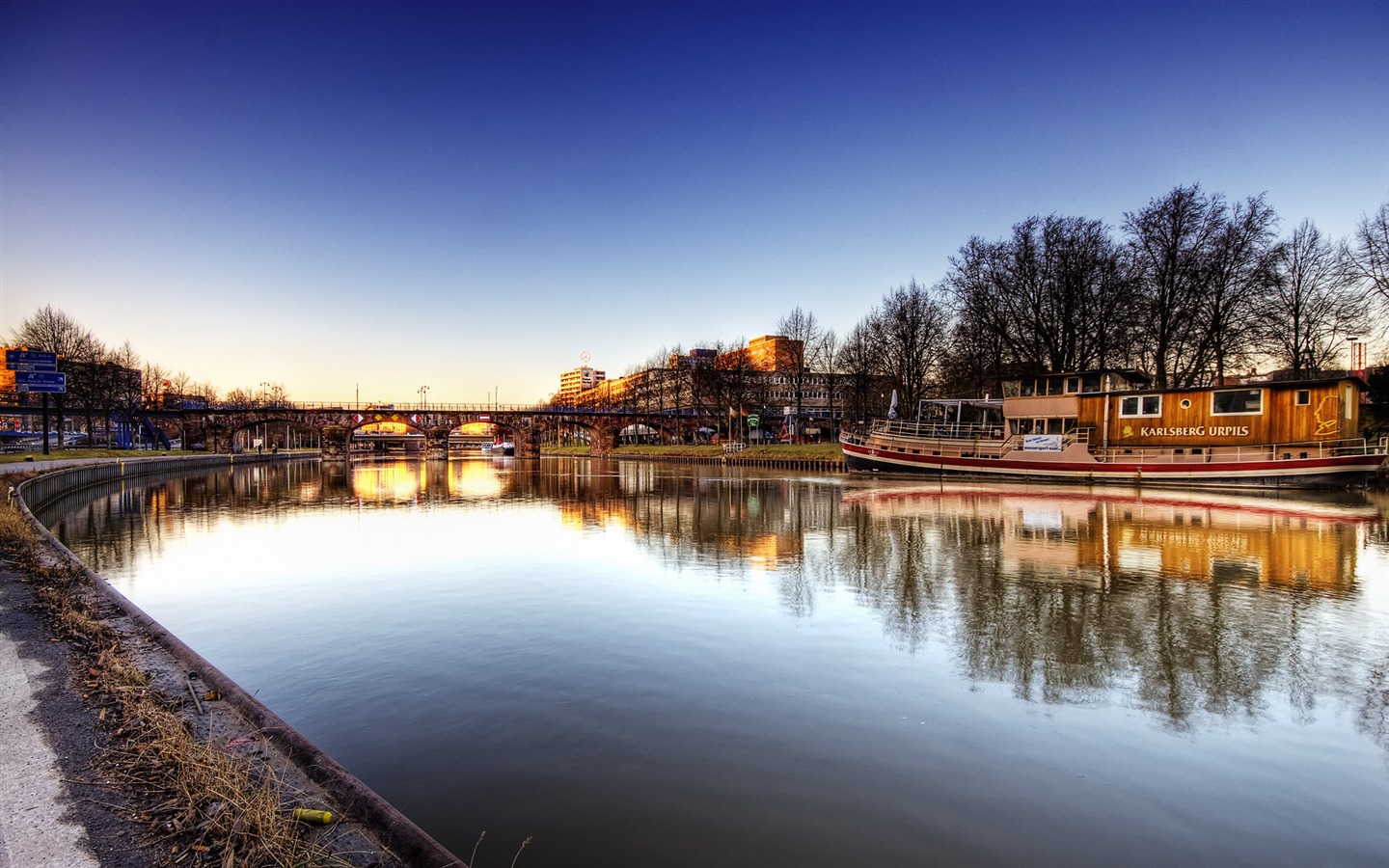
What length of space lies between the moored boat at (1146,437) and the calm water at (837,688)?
63.3ft

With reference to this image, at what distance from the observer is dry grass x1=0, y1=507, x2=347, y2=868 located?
421 centimetres

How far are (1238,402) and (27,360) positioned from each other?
230ft

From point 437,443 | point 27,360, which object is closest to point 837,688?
point 27,360

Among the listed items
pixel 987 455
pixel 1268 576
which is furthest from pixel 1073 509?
pixel 987 455

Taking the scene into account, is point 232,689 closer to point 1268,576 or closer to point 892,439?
point 1268,576

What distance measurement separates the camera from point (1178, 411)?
3950 centimetres

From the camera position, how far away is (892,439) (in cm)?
4884

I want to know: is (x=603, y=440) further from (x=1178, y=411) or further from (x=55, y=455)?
(x=1178, y=411)

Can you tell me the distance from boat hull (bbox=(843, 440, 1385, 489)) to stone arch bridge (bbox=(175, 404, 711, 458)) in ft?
204

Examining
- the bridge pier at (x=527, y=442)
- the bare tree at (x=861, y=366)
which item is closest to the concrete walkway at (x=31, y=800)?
the bare tree at (x=861, y=366)

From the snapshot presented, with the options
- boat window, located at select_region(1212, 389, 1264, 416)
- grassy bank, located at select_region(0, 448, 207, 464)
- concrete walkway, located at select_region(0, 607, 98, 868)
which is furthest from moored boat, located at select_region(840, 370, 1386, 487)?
grassy bank, located at select_region(0, 448, 207, 464)

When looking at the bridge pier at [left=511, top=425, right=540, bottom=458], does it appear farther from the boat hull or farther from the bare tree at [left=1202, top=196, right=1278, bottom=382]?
the bare tree at [left=1202, top=196, right=1278, bottom=382]

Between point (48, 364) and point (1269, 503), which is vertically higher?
point (48, 364)

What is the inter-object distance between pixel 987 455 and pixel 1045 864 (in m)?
43.5
